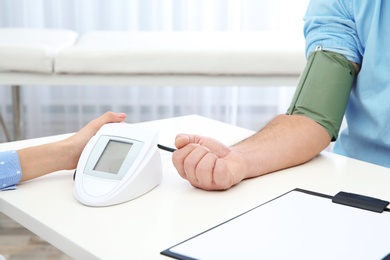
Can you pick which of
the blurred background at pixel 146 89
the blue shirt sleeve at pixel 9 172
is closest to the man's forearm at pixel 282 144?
the blue shirt sleeve at pixel 9 172

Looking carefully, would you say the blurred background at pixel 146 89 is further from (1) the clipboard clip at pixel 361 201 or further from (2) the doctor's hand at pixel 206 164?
(1) the clipboard clip at pixel 361 201

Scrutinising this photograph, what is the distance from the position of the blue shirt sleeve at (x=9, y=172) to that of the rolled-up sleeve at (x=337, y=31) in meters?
0.60

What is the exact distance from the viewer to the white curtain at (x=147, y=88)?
3162 millimetres

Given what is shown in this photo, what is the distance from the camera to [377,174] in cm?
94

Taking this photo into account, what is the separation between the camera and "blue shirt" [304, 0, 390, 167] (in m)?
1.19

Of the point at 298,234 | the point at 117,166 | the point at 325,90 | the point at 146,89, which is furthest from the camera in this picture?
the point at 146,89

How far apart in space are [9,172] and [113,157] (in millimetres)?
141

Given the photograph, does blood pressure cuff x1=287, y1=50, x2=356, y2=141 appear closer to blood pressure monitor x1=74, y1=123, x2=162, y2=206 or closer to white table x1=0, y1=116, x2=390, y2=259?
white table x1=0, y1=116, x2=390, y2=259

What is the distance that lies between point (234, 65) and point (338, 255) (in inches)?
53.0

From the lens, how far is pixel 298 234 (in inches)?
27.7

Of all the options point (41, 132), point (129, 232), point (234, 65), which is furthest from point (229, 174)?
point (41, 132)

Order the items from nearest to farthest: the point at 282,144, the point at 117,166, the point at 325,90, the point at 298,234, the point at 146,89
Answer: the point at 298,234 → the point at 117,166 → the point at 282,144 → the point at 325,90 → the point at 146,89

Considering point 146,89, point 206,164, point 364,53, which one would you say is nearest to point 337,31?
point 364,53

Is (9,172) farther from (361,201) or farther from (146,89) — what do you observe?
(146,89)
